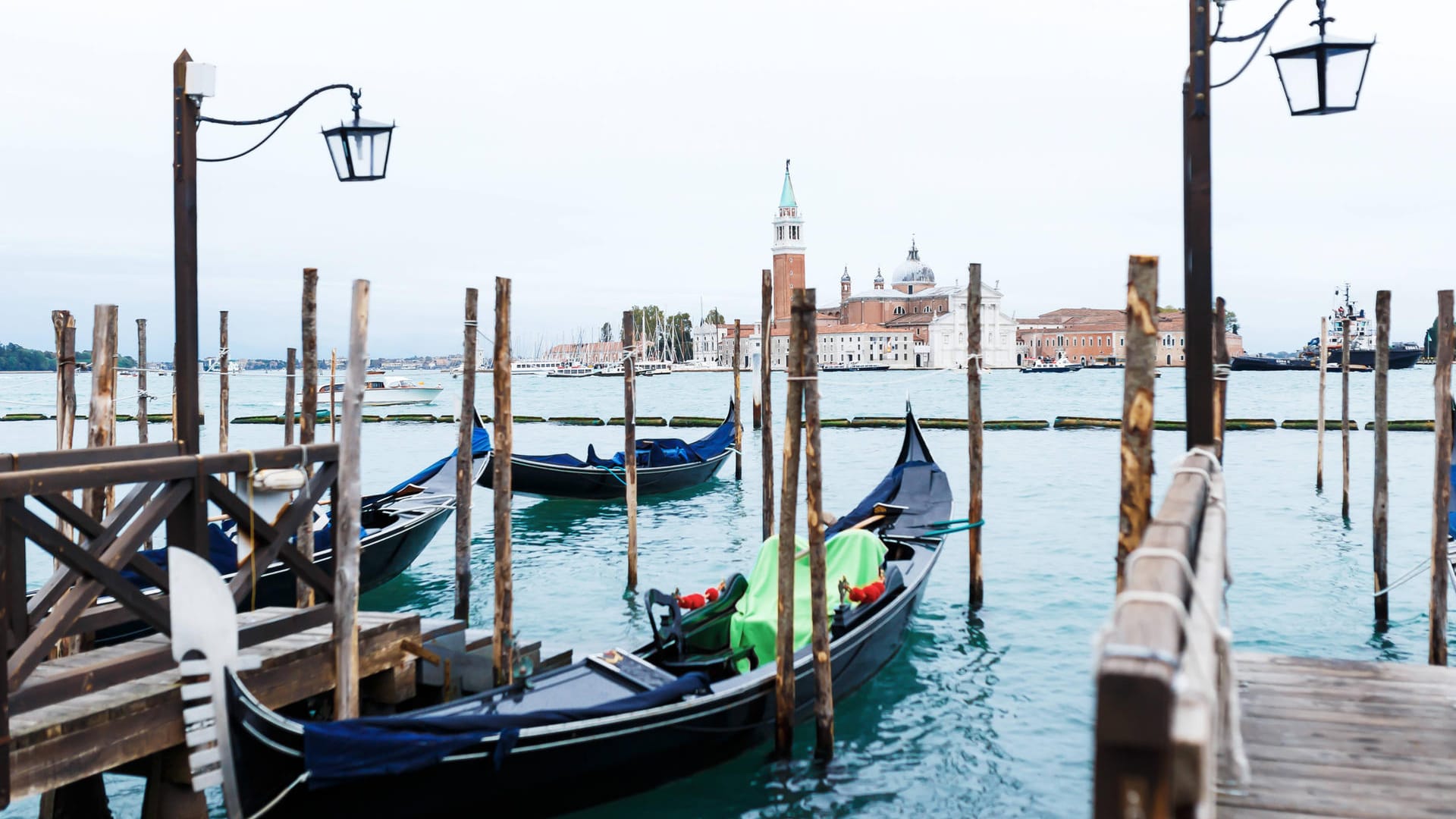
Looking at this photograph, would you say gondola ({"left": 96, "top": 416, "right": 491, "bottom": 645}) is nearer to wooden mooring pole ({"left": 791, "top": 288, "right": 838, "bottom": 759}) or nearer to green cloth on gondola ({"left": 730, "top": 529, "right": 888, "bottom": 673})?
green cloth on gondola ({"left": 730, "top": 529, "right": 888, "bottom": 673})

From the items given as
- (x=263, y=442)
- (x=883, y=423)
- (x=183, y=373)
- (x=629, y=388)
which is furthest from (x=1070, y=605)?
(x=263, y=442)

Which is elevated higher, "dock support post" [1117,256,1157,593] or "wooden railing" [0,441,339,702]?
"dock support post" [1117,256,1157,593]

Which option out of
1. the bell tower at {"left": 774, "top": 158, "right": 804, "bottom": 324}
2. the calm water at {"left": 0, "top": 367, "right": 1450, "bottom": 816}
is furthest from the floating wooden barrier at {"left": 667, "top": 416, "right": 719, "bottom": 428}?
the bell tower at {"left": 774, "top": 158, "right": 804, "bottom": 324}

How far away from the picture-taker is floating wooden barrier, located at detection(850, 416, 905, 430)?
72.4 feet

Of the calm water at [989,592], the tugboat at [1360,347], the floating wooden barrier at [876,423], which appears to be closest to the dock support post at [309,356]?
the calm water at [989,592]

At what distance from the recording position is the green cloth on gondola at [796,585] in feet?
14.9

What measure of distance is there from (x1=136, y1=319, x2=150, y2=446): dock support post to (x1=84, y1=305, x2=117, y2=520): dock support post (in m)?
2.88

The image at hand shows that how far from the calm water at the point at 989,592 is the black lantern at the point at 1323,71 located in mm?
1228

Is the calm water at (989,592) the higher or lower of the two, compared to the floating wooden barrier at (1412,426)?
lower

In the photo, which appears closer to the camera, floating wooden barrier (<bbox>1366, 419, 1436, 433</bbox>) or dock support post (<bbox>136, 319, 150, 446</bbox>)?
dock support post (<bbox>136, 319, 150, 446</bbox>)

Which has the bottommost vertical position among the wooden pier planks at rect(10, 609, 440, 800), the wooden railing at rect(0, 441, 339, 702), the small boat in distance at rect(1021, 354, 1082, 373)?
the wooden pier planks at rect(10, 609, 440, 800)

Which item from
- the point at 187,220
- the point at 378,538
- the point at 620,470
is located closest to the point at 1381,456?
the point at 187,220

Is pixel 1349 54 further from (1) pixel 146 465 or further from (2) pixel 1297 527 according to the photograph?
(2) pixel 1297 527

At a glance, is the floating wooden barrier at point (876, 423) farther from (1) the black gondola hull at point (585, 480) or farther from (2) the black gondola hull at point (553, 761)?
(2) the black gondola hull at point (553, 761)
